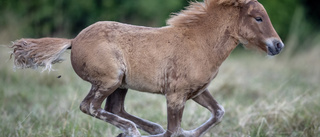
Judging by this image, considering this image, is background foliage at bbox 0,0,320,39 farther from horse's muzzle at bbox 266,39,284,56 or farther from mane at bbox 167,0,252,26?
horse's muzzle at bbox 266,39,284,56

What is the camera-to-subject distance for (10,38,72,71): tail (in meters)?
4.61

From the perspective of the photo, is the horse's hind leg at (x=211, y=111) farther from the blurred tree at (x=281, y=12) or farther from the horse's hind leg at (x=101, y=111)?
the blurred tree at (x=281, y=12)

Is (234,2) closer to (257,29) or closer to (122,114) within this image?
(257,29)

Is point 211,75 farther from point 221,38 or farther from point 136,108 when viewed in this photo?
point 136,108

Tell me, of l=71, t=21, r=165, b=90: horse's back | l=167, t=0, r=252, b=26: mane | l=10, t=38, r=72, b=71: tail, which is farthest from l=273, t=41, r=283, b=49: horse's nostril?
l=10, t=38, r=72, b=71: tail

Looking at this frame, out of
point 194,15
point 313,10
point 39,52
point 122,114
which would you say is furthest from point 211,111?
point 313,10

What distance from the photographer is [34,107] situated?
23.2 feet

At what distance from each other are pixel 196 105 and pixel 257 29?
9.41 ft

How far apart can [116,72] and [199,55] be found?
946 millimetres

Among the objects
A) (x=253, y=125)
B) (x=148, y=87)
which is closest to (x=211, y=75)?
(x=148, y=87)

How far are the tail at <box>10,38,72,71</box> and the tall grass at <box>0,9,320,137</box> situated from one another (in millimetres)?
549

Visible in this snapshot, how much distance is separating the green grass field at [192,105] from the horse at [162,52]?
54 centimetres

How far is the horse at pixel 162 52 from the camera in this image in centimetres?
452

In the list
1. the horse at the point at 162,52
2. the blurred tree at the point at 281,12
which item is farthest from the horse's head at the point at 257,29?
the blurred tree at the point at 281,12
